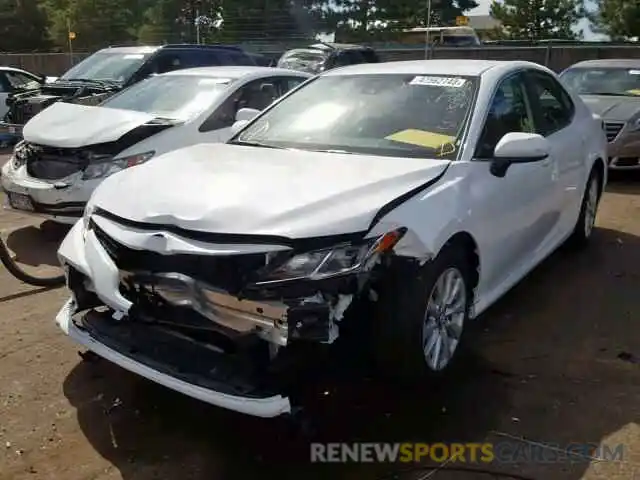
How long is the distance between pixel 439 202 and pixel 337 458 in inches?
48.9

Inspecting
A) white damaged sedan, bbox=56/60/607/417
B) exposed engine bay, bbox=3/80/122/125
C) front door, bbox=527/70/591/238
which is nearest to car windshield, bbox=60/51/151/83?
exposed engine bay, bbox=3/80/122/125

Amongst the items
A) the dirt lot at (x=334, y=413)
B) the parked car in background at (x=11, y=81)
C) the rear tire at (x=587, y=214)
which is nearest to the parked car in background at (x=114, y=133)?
the dirt lot at (x=334, y=413)

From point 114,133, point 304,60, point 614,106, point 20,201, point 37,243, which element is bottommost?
point 37,243

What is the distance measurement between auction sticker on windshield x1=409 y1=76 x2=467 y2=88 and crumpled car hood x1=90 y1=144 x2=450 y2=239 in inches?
30.9

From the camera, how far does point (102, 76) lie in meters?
Result: 10.4

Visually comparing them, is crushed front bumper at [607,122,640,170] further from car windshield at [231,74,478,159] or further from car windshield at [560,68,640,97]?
car windshield at [231,74,478,159]

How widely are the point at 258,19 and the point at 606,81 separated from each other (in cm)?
2139

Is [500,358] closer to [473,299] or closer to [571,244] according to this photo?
[473,299]

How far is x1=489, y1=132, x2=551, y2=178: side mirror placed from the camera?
369 cm

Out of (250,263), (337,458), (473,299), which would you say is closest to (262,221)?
(250,263)

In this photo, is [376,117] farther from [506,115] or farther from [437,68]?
[506,115]

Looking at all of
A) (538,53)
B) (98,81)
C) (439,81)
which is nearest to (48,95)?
(98,81)

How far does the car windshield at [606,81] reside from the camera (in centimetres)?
988

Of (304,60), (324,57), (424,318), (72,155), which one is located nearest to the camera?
(424,318)
